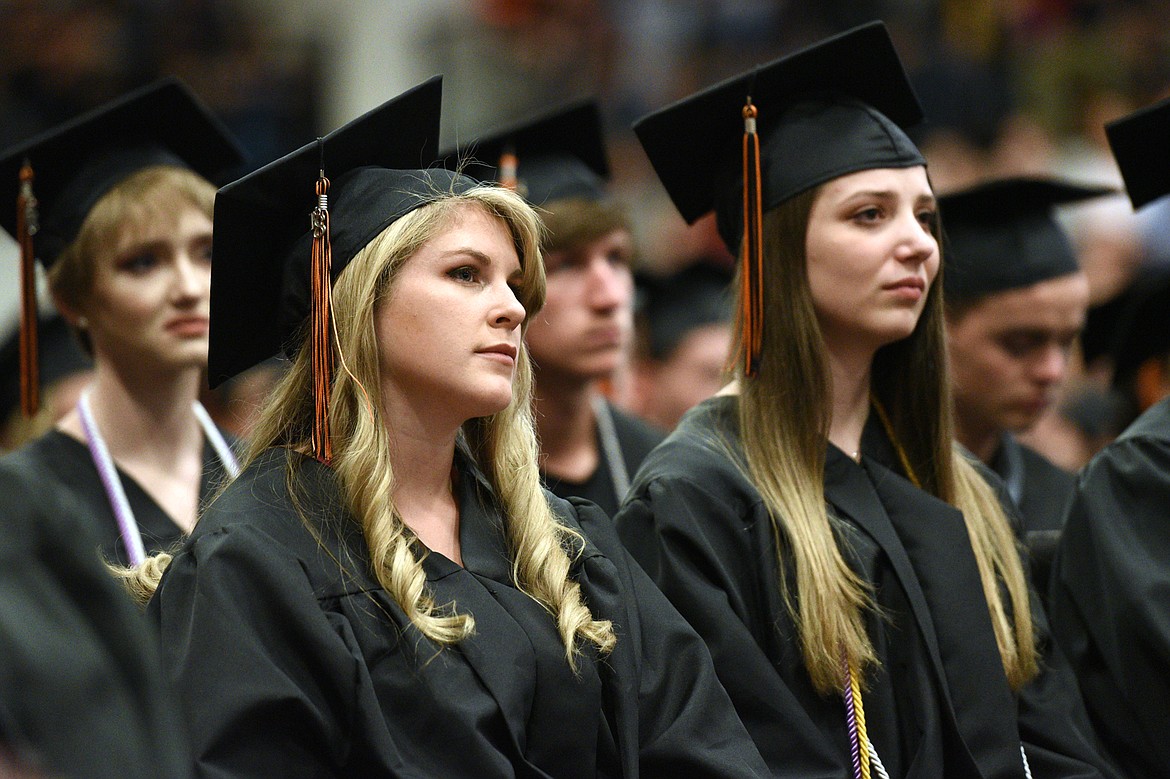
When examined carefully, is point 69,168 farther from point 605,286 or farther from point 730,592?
point 730,592

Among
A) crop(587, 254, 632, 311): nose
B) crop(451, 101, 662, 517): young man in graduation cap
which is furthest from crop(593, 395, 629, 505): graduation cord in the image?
crop(587, 254, 632, 311): nose

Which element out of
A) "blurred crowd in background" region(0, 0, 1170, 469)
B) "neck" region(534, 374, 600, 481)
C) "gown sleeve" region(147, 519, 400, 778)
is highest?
"blurred crowd in background" region(0, 0, 1170, 469)

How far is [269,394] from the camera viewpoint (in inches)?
102

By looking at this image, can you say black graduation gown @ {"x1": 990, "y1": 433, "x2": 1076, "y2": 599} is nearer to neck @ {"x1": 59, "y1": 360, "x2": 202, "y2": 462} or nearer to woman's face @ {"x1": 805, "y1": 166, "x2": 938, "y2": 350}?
woman's face @ {"x1": 805, "y1": 166, "x2": 938, "y2": 350}

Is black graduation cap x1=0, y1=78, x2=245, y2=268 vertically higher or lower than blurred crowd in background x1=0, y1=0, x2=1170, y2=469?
lower

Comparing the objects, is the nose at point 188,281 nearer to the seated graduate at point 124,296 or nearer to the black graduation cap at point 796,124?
the seated graduate at point 124,296

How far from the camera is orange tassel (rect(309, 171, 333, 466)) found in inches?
95.0

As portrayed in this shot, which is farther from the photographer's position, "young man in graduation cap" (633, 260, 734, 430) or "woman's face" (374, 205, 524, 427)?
"young man in graduation cap" (633, 260, 734, 430)

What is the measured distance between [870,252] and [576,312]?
4.94ft

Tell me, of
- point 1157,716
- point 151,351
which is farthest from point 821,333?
point 151,351

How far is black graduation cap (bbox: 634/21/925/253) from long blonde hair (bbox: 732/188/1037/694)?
3.4 inches

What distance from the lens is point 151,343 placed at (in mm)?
3523

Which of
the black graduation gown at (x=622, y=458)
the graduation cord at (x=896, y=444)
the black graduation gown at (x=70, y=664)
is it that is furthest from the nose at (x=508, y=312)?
the black graduation gown at (x=622, y=458)

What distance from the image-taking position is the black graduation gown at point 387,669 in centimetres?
214
